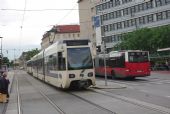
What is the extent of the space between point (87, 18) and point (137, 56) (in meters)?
75.6

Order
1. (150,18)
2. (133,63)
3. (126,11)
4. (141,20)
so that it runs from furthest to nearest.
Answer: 1. (126,11)
2. (141,20)
3. (150,18)
4. (133,63)

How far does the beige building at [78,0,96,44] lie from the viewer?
10650 cm

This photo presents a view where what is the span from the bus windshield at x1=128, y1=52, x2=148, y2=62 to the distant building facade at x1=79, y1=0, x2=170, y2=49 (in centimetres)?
3816

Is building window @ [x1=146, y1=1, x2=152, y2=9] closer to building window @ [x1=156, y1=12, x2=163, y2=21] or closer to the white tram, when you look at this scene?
building window @ [x1=156, y1=12, x2=163, y2=21]

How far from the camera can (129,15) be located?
8969cm

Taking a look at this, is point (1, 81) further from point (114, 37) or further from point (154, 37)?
point (114, 37)

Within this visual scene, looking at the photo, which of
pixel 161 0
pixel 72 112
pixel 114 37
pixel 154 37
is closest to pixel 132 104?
pixel 72 112

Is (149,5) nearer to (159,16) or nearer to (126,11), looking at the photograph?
(159,16)

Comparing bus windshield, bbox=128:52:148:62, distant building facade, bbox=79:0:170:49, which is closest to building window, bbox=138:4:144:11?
distant building facade, bbox=79:0:170:49

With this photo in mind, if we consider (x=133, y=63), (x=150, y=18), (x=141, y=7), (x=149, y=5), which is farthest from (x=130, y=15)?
(x=133, y=63)

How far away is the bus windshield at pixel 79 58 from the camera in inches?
901

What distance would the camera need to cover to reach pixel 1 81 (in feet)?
65.8

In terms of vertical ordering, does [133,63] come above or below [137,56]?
below

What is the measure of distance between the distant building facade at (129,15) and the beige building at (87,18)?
13.9 ft
